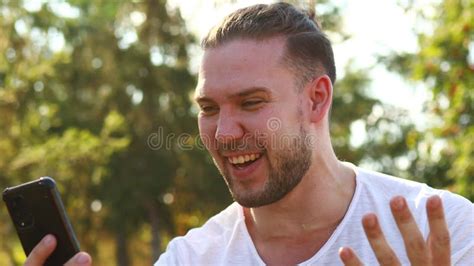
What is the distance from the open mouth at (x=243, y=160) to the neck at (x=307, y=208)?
0.76 feet

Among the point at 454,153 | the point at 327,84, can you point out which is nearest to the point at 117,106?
the point at 454,153

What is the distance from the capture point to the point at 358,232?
3564 mm

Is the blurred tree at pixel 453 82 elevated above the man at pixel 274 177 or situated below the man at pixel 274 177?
below

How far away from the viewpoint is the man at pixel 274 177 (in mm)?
3600

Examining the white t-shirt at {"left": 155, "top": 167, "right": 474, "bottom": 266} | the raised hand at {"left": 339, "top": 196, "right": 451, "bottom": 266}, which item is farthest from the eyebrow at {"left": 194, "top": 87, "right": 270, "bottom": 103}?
the raised hand at {"left": 339, "top": 196, "right": 451, "bottom": 266}

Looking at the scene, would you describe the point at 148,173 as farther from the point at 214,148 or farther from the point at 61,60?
the point at 214,148

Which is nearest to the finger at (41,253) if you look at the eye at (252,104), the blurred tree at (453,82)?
the eye at (252,104)

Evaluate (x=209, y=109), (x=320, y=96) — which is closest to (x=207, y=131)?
(x=209, y=109)

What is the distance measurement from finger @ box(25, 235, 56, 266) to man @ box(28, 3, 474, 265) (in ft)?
2.78

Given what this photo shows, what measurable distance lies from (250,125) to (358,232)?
615 millimetres

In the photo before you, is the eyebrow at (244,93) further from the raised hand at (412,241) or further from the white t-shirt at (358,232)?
the raised hand at (412,241)

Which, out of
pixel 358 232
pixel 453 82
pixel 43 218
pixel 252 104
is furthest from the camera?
pixel 453 82

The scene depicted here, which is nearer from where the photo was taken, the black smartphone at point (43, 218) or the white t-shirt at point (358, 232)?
the black smartphone at point (43, 218)

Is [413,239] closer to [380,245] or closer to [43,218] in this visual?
[380,245]
